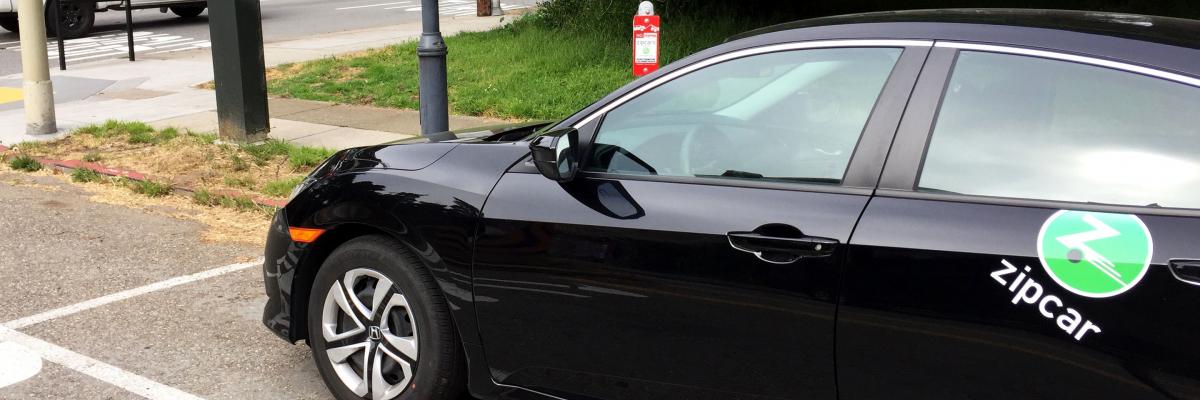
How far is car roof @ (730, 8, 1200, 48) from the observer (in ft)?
9.25

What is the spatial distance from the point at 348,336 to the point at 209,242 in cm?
288

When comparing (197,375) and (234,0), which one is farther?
(234,0)

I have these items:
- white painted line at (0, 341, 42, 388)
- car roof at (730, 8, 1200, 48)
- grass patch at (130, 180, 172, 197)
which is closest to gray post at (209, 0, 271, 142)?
grass patch at (130, 180, 172, 197)

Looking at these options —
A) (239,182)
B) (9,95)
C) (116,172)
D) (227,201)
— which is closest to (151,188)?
(239,182)

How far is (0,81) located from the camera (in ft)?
44.3

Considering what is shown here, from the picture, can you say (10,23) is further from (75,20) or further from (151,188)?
(151,188)

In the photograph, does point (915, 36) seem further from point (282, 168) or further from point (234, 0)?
point (234, 0)

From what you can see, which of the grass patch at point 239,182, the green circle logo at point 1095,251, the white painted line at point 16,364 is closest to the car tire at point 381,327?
the white painted line at point 16,364

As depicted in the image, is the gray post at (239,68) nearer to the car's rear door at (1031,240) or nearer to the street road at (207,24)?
the car's rear door at (1031,240)

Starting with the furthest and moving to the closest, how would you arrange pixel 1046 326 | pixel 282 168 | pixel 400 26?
1. pixel 400 26
2. pixel 282 168
3. pixel 1046 326

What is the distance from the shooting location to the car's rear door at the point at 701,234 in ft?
9.59

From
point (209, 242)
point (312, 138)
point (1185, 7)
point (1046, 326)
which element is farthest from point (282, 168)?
point (1185, 7)

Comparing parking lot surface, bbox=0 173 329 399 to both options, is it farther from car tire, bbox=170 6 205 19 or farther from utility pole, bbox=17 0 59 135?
car tire, bbox=170 6 205 19

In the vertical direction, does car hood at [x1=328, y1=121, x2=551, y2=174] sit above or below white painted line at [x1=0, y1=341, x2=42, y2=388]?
above
